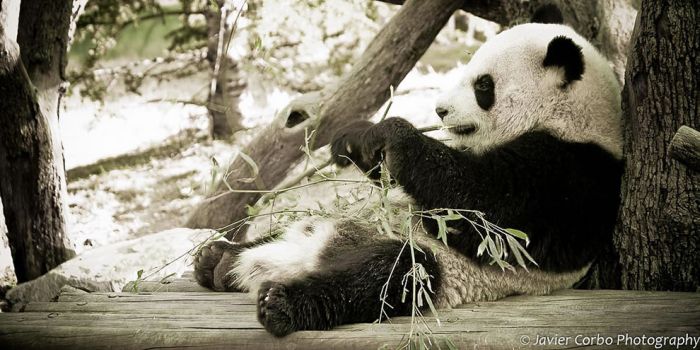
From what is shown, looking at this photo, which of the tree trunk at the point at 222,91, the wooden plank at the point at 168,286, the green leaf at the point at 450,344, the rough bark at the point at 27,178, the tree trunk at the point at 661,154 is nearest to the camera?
the green leaf at the point at 450,344

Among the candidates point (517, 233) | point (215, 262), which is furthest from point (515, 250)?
point (215, 262)

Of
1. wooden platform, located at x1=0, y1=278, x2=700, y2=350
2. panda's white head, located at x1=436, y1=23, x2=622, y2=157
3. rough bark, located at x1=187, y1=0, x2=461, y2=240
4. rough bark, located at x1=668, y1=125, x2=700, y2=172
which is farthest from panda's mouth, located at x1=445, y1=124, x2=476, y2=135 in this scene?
rough bark, located at x1=187, y1=0, x2=461, y2=240

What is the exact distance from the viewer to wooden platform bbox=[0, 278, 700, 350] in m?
2.18

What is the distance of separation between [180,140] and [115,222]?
5.26ft

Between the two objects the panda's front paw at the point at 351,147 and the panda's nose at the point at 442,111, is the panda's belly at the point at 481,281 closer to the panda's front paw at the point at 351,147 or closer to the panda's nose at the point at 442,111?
the panda's front paw at the point at 351,147

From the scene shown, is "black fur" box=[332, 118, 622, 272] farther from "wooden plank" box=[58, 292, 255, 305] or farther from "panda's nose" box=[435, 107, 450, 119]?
"wooden plank" box=[58, 292, 255, 305]

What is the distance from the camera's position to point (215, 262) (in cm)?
310

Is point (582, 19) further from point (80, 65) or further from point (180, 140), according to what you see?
point (80, 65)

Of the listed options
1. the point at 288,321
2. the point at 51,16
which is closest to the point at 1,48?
the point at 51,16

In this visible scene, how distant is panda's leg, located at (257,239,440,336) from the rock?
72.0 inches

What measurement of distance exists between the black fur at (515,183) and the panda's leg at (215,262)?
0.86 metres

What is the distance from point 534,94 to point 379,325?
4.10 ft

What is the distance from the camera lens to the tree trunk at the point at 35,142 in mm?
4012

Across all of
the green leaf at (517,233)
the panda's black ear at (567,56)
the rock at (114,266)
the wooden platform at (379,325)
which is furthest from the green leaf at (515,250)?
the rock at (114,266)
